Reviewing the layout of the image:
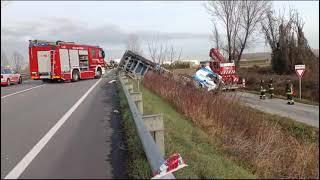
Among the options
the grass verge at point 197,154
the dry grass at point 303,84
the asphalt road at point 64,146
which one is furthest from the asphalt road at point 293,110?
the asphalt road at point 64,146

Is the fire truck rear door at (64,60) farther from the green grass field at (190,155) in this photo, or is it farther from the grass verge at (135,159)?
A: the grass verge at (135,159)

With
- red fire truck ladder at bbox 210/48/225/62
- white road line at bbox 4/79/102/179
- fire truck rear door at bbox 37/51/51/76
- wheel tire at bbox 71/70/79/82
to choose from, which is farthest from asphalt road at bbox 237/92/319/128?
wheel tire at bbox 71/70/79/82

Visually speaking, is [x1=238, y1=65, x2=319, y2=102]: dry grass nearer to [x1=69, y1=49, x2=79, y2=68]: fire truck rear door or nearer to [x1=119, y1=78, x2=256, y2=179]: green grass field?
[x1=69, y1=49, x2=79, y2=68]: fire truck rear door

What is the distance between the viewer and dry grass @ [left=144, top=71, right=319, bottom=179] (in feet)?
31.0

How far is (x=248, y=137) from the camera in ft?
40.5

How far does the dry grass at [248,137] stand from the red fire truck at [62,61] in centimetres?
1291

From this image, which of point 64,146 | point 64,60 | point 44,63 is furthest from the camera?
point 64,60

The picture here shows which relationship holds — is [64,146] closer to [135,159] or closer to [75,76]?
[135,159]

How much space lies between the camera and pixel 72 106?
15195 mm

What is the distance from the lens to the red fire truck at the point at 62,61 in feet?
93.2

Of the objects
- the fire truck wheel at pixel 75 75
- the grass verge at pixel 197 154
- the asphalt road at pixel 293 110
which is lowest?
the asphalt road at pixel 293 110

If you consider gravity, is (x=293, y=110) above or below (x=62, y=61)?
below

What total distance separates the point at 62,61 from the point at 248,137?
2129cm

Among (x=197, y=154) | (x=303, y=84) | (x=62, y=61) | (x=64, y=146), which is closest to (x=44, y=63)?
(x=62, y=61)
